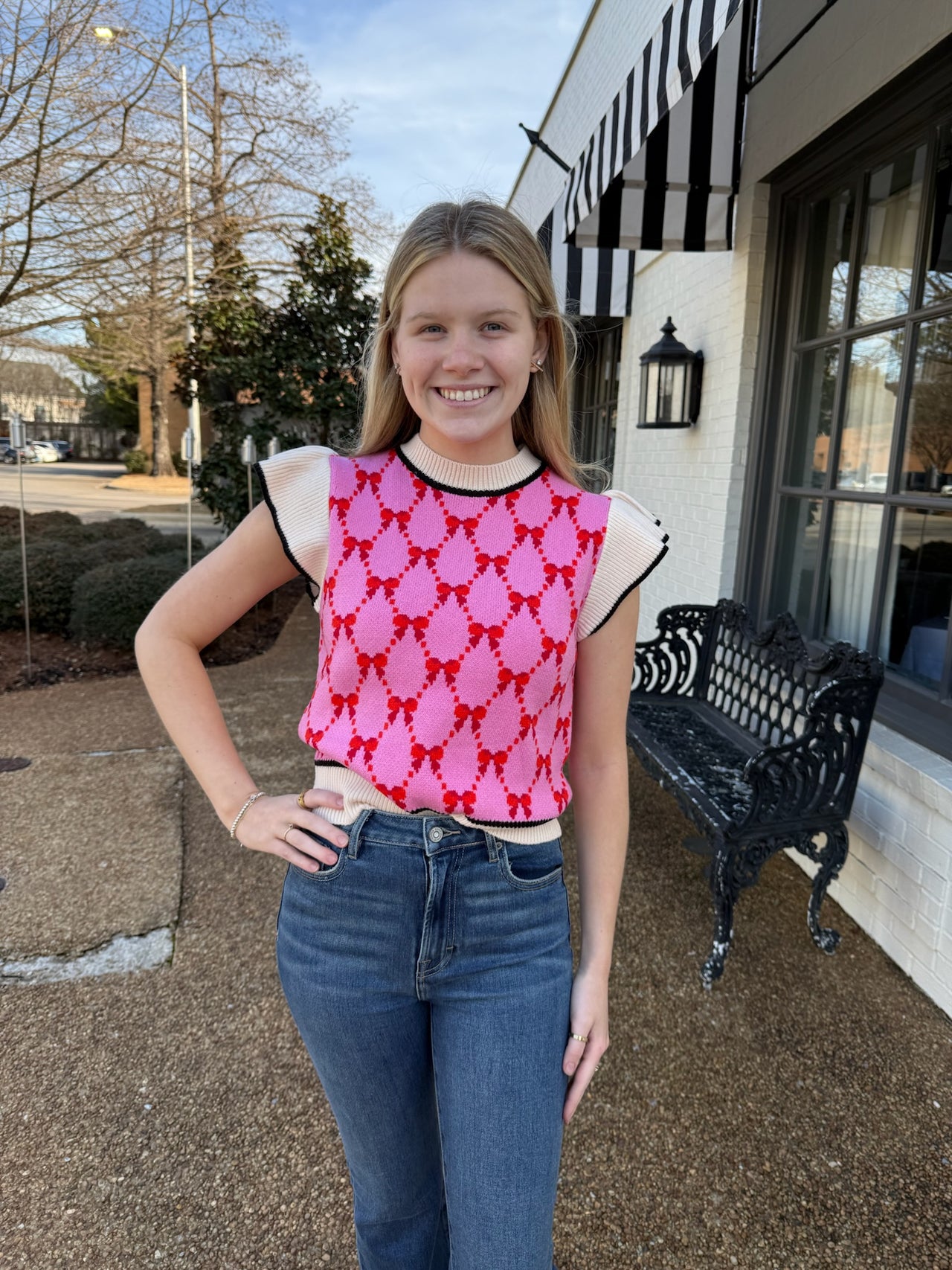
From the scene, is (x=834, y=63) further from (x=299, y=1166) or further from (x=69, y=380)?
(x=69, y=380)

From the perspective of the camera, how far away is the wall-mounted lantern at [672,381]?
14.1 ft

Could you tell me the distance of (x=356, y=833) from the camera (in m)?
1.13

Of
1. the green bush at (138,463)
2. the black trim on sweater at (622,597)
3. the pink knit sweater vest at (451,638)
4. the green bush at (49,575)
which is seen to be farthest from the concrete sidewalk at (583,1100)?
the green bush at (138,463)

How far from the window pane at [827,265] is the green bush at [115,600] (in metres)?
4.57

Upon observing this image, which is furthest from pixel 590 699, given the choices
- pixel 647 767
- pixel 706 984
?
pixel 647 767

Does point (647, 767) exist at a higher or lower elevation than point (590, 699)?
lower

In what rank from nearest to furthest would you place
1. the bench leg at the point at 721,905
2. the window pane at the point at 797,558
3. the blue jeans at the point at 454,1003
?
the blue jeans at the point at 454,1003, the bench leg at the point at 721,905, the window pane at the point at 797,558

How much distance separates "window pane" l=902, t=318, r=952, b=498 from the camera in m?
2.76

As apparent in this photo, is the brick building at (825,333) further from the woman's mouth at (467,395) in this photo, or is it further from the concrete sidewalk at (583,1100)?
the woman's mouth at (467,395)

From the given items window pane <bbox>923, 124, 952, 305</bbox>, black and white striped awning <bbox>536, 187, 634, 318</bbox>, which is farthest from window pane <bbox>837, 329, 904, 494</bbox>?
black and white striped awning <bbox>536, 187, 634, 318</bbox>

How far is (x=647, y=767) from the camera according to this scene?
10.8 feet

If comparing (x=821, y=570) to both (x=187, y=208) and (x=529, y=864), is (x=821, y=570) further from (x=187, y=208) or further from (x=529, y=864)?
(x=187, y=208)

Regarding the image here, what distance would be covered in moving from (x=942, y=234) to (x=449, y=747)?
270cm

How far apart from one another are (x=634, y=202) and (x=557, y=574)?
3503mm
